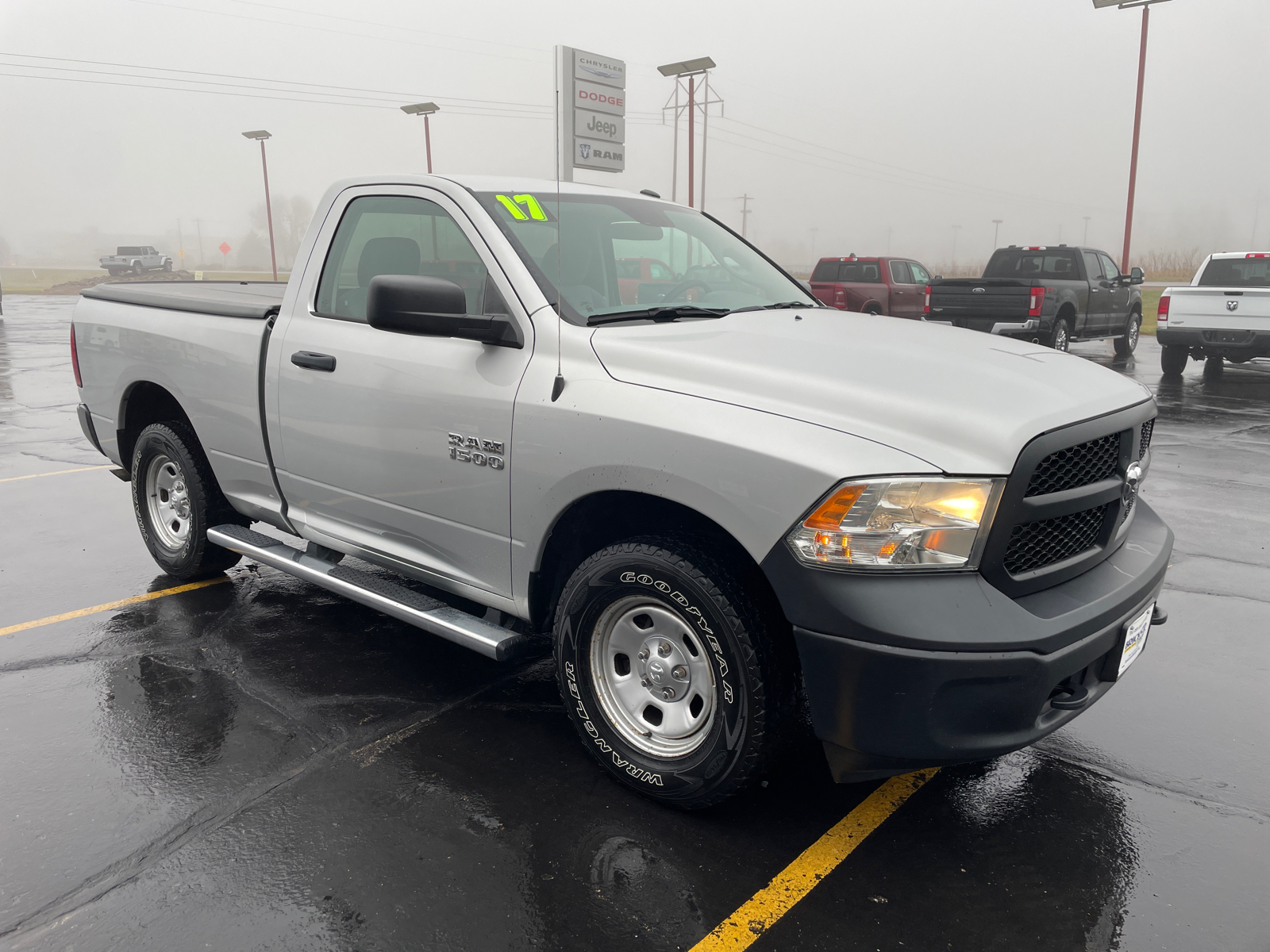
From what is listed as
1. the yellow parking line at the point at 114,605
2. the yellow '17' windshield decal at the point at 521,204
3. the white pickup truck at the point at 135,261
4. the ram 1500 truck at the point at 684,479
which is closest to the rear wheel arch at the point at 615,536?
the ram 1500 truck at the point at 684,479

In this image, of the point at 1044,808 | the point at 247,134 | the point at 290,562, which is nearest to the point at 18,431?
the point at 290,562

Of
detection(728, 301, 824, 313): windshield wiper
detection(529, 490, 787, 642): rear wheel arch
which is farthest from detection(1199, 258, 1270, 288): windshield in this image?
detection(529, 490, 787, 642): rear wheel arch

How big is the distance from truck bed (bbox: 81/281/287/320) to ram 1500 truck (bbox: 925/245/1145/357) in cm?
1142

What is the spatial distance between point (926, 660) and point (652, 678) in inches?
37.2

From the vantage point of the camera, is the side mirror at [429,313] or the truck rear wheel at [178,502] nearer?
the side mirror at [429,313]

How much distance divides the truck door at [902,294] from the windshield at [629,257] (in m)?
17.4

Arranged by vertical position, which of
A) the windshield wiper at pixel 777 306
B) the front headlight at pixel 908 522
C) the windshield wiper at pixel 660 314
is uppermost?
the windshield wiper at pixel 777 306

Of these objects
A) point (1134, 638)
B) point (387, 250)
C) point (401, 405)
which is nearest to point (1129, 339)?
point (1134, 638)

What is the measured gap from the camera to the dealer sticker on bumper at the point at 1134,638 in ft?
9.29

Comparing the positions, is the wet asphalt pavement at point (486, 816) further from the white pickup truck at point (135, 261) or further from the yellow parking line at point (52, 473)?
the white pickup truck at point (135, 261)

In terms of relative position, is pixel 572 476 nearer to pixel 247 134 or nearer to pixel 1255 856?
pixel 1255 856

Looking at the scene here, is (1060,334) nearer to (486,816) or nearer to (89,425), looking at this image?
(89,425)

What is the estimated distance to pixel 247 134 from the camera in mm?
45000

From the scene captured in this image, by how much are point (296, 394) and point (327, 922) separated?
2.19 meters
